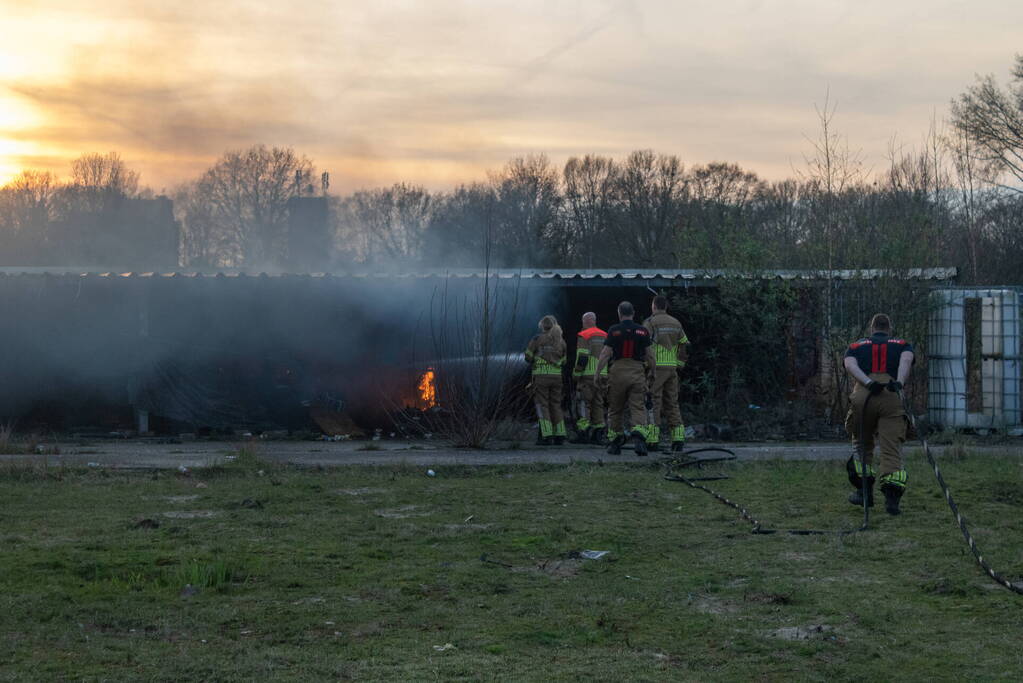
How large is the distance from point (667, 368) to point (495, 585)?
8.22 meters

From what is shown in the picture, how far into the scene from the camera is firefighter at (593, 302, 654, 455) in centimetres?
1409

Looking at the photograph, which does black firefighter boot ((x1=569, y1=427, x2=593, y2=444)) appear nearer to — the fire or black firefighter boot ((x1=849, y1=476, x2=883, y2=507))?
the fire

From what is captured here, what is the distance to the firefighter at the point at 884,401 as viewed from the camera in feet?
32.0

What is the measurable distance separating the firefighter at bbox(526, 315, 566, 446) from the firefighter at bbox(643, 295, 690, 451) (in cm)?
146

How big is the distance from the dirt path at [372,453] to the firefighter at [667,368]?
2.38 feet

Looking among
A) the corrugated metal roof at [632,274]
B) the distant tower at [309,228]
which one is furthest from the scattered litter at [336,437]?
the distant tower at [309,228]

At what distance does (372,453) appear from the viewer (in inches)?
612

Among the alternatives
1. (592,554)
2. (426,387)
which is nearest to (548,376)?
(426,387)

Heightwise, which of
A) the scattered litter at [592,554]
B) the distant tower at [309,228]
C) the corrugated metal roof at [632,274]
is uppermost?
the distant tower at [309,228]

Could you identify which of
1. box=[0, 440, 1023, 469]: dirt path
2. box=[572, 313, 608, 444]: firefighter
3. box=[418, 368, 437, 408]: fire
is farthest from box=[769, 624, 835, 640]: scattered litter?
box=[418, 368, 437, 408]: fire

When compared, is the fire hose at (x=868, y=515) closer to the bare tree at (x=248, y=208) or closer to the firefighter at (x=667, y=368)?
the firefighter at (x=667, y=368)

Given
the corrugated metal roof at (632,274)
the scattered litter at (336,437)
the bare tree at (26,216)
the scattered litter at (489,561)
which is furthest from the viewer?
the bare tree at (26,216)

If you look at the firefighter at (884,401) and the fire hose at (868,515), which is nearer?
the fire hose at (868,515)

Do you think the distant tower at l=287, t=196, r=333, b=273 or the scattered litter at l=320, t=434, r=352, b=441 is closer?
the scattered litter at l=320, t=434, r=352, b=441
